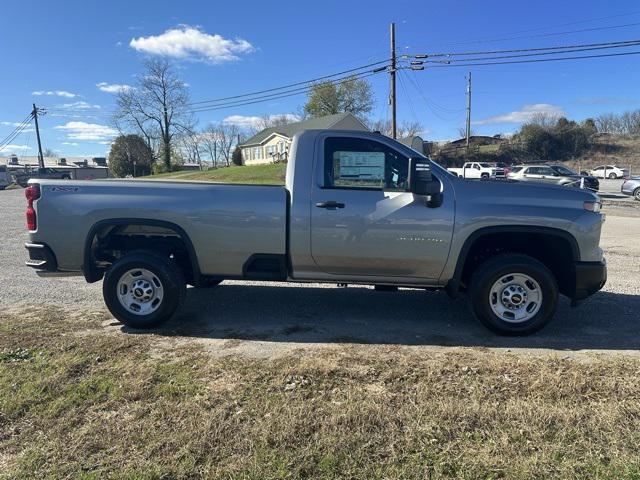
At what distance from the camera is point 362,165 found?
4.63 m

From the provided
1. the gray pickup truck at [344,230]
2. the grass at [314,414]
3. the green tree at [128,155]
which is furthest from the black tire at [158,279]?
the green tree at [128,155]

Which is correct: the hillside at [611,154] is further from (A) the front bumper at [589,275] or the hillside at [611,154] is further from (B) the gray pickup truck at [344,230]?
(B) the gray pickup truck at [344,230]

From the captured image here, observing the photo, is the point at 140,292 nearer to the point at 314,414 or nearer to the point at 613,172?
the point at 314,414

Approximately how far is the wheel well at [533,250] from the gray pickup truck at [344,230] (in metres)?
0.01

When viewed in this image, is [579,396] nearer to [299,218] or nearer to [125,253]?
[299,218]

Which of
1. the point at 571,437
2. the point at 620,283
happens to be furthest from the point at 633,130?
the point at 571,437

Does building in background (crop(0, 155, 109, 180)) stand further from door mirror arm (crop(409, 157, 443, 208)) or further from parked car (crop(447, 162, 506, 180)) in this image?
door mirror arm (crop(409, 157, 443, 208))

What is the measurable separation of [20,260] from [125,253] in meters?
4.71

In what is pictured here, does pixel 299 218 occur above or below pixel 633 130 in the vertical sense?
below

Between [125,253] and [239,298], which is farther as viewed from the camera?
[239,298]

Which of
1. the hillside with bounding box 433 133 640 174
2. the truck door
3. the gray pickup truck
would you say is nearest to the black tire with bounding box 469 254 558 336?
the gray pickup truck

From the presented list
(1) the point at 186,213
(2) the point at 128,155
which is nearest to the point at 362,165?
(1) the point at 186,213

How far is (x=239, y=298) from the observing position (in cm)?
593

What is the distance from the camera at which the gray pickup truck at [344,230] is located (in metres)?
4.45
